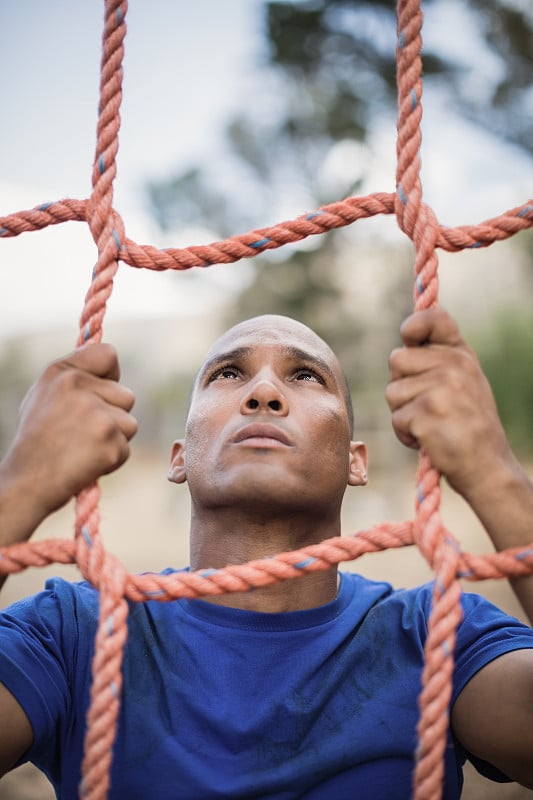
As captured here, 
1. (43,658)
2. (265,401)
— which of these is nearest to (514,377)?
(265,401)

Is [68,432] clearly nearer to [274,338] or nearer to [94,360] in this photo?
[94,360]

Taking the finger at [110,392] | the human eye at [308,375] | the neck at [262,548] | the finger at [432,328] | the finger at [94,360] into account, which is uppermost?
the finger at [432,328]

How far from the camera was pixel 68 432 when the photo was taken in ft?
2.23

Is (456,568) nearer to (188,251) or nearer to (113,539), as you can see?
(188,251)

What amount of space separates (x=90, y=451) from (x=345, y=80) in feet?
13.4

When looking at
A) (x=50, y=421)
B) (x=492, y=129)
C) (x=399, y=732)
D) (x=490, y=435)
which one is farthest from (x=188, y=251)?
(x=492, y=129)

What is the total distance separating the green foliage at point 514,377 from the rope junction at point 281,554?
6572mm

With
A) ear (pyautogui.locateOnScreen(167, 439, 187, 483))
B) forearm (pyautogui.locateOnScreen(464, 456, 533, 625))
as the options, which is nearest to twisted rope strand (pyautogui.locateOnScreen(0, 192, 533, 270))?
forearm (pyautogui.locateOnScreen(464, 456, 533, 625))

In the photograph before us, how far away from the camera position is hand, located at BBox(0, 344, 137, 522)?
671mm

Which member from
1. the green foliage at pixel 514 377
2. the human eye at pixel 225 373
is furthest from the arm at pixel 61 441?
the green foliage at pixel 514 377

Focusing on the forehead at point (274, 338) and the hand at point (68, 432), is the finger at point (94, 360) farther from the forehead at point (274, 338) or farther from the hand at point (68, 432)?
the forehead at point (274, 338)

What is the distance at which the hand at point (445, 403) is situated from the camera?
25.7 inches

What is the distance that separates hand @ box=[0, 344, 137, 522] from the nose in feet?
0.81

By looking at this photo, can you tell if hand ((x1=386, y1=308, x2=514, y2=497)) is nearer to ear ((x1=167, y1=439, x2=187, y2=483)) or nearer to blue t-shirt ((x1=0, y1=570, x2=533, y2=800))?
blue t-shirt ((x1=0, y1=570, x2=533, y2=800))
